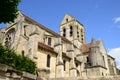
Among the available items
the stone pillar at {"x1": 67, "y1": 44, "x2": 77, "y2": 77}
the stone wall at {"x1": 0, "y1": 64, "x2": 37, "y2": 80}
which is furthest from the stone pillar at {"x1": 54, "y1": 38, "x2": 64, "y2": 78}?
the stone wall at {"x1": 0, "y1": 64, "x2": 37, "y2": 80}

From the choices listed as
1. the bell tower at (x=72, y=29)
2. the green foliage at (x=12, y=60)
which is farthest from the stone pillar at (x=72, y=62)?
the green foliage at (x=12, y=60)

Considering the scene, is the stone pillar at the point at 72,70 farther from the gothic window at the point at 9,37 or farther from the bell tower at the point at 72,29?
the bell tower at the point at 72,29

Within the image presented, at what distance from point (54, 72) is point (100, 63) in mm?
9886

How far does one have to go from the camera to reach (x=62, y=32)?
4612cm

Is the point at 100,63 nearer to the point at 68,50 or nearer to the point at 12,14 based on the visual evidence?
the point at 68,50

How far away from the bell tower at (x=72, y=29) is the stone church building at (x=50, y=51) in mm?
9105

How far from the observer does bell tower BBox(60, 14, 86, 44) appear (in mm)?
43034

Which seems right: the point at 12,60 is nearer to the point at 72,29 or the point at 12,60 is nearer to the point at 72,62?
the point at 72,62

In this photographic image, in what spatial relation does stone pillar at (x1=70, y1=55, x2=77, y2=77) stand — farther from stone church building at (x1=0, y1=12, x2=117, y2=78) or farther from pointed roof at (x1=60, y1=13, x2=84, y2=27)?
pointed roof at (x1=60, y1=13, x2=84, y2=27)

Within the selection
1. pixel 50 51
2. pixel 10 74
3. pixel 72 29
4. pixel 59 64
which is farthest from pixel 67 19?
pixel 10 74

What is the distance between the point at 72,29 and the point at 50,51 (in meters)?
21.2

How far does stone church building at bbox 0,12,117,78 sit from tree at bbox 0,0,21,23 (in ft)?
21.0

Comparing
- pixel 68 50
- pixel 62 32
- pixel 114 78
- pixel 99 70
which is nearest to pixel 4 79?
pixel 114 78

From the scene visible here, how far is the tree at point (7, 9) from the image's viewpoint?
1175 centimetres
